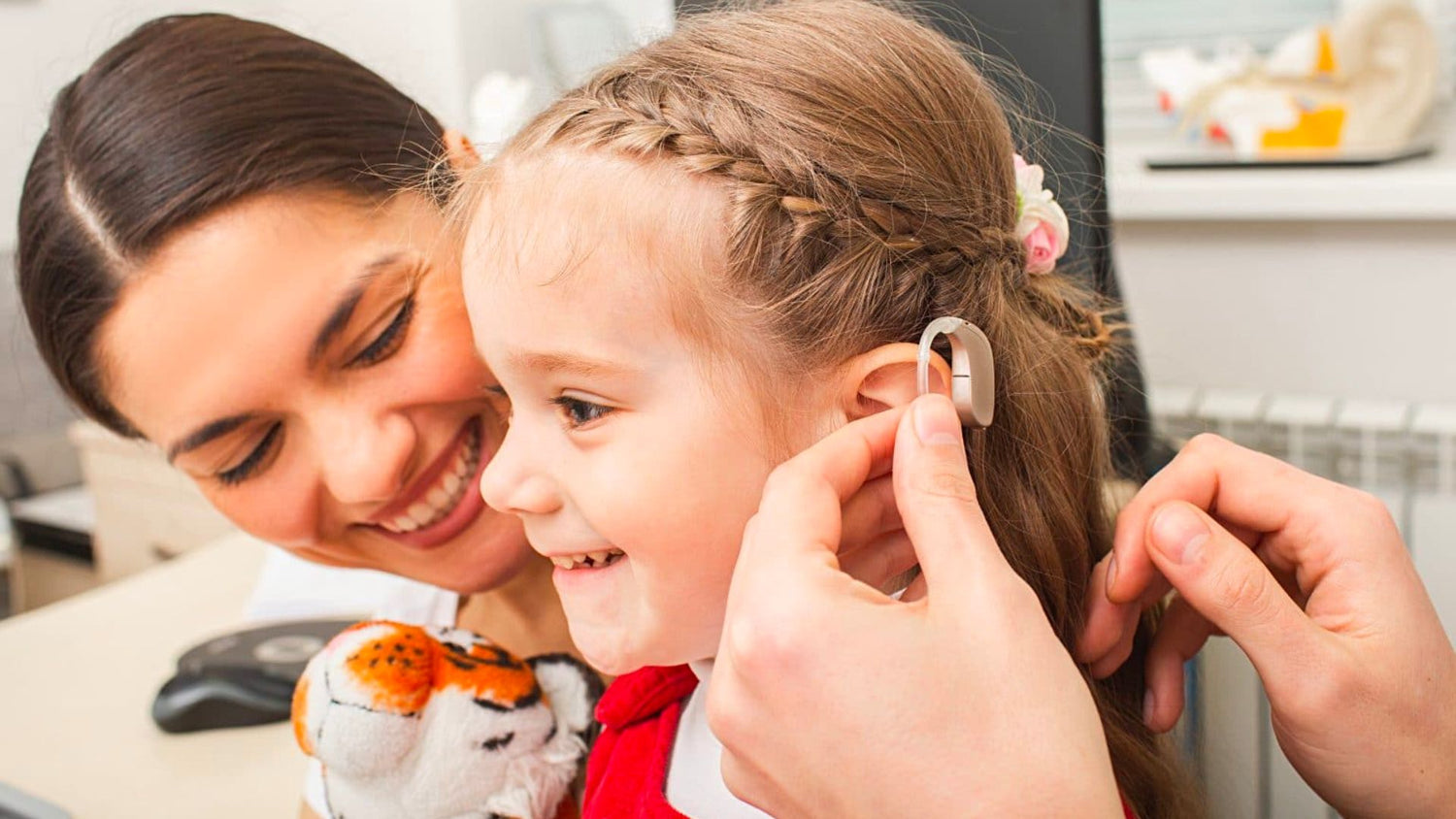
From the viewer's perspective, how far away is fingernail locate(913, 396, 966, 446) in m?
0.65

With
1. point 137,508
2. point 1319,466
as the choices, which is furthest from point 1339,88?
point 137,508

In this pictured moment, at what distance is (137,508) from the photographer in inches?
102

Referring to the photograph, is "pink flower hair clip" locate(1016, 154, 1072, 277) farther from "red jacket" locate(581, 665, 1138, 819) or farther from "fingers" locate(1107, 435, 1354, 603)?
"red jacket" locate(581, 665, 1138, 819)

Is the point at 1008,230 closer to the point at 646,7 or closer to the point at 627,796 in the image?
the point at 627,796

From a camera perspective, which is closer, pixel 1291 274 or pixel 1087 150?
pixel 1087 150

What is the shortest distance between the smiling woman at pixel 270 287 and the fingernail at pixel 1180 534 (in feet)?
1.78

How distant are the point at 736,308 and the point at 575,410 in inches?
4.8

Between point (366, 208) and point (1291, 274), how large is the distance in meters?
1.27

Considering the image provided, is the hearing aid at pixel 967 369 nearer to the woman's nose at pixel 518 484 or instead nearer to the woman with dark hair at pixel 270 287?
the woman's nose at pixel 518 484

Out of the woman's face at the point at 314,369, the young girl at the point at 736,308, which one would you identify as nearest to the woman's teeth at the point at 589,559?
the young girl at the point at 736,308

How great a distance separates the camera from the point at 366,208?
1.01 meters

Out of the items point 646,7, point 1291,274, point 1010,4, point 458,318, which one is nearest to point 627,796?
point 458,318

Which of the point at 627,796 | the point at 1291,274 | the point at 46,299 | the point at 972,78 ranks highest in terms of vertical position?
the point at 972,78

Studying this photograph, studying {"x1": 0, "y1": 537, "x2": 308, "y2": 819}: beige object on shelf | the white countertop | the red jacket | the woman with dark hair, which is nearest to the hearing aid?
the red jacket
